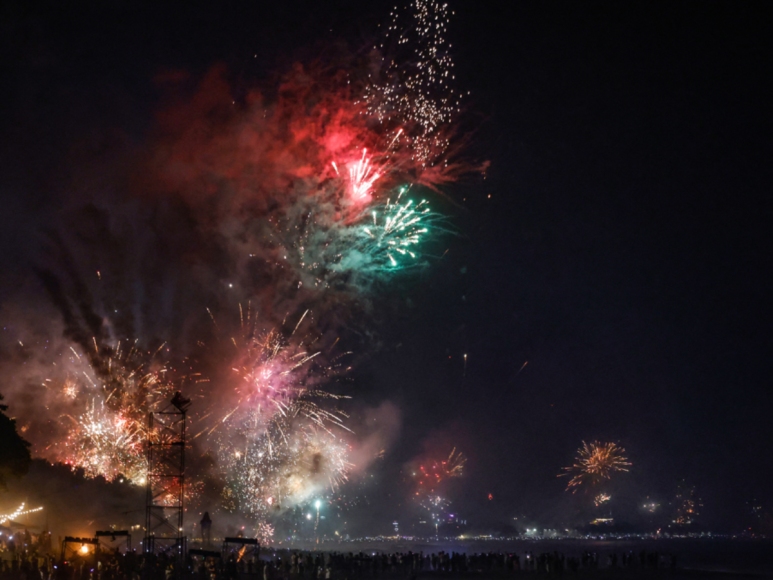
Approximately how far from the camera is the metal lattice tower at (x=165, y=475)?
21125 millimetres

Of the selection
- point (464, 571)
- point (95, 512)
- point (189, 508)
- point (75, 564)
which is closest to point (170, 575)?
point (75, 564)

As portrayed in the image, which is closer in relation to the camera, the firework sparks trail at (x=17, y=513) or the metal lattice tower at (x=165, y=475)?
the metal lattice tower at (x=165, y=475)

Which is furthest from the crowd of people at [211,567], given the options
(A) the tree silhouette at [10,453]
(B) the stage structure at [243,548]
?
(A) the tree silhouette at [10,453]

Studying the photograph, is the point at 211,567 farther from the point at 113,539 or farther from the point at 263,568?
the point at 113,539

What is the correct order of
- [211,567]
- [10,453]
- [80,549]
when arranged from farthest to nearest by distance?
[80,549] → [10,453] → [211,567]

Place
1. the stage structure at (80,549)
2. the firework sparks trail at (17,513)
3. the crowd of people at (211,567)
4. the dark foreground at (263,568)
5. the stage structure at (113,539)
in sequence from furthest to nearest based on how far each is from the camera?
the firework sparks trail at (17,513)
the stage structure at (113,539)
the stage structure at (80,549)
the dark foreground at (263,568)
the crowd of people at (211,567)

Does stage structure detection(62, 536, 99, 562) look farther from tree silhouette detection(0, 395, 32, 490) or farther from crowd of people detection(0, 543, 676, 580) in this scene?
tree silhouette detection(0, 395, 32, 490)

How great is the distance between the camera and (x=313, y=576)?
74.1 ft

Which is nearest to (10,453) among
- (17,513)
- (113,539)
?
(113,539)

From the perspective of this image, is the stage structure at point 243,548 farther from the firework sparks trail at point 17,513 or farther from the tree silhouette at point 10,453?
the firework sparks trail at point 17,513

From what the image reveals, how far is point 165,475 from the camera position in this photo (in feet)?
74.6

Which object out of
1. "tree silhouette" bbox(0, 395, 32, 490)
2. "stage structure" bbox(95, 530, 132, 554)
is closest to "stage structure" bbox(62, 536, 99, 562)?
"stage structure" bbox(95, 530, 132, 554)

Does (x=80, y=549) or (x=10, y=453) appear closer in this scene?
(x=10, y=453)

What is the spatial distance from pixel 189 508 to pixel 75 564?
40234mm
